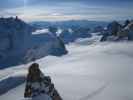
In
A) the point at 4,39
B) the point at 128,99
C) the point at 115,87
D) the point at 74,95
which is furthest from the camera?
the point at 4,39

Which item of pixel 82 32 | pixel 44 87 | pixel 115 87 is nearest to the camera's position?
pixel 44 87

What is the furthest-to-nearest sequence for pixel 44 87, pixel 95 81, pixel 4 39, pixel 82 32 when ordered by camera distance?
pixel 82 32
pixel 4 39
pixel 95 81
pixel 44 87

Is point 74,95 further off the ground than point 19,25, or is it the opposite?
point 74,95

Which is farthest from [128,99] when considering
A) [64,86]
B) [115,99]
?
[64,86]

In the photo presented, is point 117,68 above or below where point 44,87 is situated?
below

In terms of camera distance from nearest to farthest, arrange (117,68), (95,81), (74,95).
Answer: (74,95)
(95,81)
(117,68)

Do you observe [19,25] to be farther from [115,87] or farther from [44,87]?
[44,87]

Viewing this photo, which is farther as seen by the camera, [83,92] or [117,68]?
[117,68]

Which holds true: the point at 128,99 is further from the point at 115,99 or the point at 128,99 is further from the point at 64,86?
the point at 64,86

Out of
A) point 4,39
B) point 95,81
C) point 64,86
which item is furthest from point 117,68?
point 4,39

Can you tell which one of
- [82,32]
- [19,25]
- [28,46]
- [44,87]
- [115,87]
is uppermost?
[44,87]
